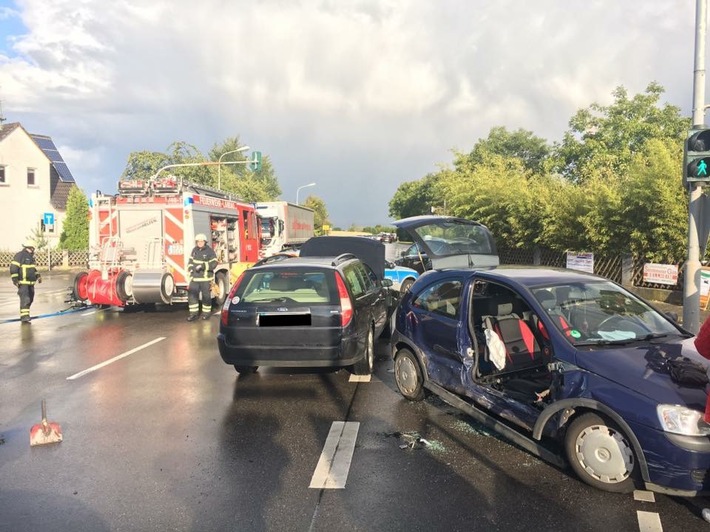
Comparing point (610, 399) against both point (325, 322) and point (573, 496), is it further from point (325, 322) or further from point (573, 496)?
point (325, 322)

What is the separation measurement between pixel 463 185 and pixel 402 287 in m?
10.7

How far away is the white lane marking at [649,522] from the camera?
10.7 ft

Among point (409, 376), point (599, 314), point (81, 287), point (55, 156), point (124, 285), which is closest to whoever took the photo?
point (599, 314)

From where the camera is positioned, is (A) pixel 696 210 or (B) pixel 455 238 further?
(B) pixel 455 238

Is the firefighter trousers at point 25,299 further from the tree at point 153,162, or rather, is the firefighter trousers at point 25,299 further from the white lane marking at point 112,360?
the tree at point 153,162

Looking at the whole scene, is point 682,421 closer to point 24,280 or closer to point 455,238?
point 455,238

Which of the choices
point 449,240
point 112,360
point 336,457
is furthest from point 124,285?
point 336,457

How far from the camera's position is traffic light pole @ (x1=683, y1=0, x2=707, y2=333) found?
7.20 meters

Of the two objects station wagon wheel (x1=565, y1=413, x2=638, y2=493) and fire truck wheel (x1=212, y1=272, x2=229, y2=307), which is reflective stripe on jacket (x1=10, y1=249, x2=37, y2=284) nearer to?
fire truck wheel (x1=212, y1=272, x2=229, y2=307)

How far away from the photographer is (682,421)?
10.9 feet

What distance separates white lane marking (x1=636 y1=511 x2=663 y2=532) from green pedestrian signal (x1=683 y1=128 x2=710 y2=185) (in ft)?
17.1

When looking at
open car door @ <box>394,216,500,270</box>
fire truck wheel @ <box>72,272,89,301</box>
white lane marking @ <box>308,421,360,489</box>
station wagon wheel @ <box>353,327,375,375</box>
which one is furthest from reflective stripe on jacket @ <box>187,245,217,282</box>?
white lane marking @ <box>308,421,360,489</box>

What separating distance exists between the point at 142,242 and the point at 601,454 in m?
11.2

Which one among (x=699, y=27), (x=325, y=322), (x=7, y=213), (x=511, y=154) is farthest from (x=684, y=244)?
(x=511, y=154)
